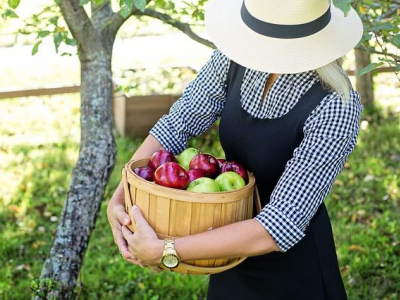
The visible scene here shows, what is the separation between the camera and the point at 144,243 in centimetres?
174

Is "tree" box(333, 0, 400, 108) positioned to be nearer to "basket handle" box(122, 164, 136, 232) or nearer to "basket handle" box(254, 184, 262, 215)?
"basket handle" box(254, 184, 262, 215)

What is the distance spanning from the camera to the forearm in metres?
1.72

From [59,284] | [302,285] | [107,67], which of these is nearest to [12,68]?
[107,67]

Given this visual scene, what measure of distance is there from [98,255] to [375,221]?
1772mm

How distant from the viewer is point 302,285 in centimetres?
221

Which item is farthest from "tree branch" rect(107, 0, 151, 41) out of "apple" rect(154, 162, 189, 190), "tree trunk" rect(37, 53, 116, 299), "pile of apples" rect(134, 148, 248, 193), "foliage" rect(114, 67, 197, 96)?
"foliage" rect(114, 67, 197, 96)

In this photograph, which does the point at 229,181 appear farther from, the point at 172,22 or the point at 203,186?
the point at 172,22

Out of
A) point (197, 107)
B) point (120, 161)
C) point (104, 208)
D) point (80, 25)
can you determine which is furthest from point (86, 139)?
point (120, 161)

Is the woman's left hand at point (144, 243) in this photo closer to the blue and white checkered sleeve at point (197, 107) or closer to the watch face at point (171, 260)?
the watch face at point (171, 260)

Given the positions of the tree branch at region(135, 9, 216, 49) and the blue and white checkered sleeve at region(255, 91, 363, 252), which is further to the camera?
the tree branch at region(135, 9, 216, 49)

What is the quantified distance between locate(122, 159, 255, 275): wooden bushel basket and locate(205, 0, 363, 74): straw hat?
350 mm

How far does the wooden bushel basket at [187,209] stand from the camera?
1.70 metres

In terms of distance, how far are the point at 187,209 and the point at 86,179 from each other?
1217 mm

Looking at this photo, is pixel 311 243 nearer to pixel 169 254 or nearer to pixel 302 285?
pixel 302 285
